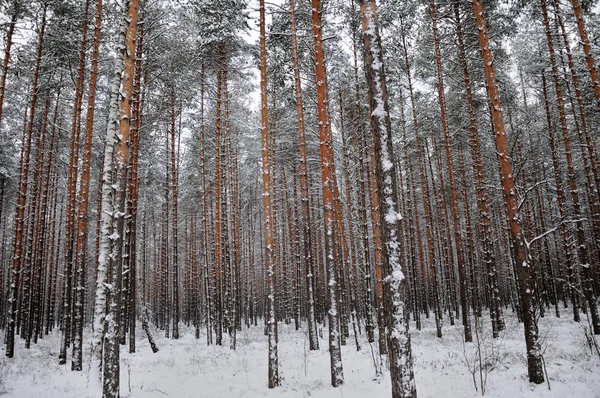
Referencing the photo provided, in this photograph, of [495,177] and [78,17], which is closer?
[78,17]

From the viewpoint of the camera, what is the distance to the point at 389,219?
18.0 ft

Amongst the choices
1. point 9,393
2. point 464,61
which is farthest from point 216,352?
point 464,61

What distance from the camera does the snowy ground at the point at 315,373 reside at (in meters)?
8.08

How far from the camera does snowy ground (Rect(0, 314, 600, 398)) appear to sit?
808 centimetres

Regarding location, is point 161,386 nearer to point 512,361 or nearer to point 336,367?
point 336,367

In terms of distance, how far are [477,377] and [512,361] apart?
1.96m

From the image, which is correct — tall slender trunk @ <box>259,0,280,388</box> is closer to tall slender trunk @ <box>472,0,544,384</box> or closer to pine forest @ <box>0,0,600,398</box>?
pine forest @ <box>0,0,600,398</box>

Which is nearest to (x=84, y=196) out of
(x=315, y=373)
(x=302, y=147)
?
(x=302, y=147)

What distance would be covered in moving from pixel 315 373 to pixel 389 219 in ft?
24.6

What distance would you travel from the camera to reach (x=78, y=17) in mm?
13242

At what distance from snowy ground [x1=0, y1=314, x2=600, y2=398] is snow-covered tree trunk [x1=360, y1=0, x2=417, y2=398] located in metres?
3.05

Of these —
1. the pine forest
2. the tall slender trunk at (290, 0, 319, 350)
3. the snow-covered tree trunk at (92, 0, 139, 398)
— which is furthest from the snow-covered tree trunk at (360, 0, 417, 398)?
the snow-covered tree trunk at (92, 0, 139, 398)

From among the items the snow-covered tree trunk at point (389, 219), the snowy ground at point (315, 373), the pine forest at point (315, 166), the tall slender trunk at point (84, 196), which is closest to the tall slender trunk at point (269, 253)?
the pine forest at point (315, 166)

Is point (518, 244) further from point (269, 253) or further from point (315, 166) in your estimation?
point (315, 166)
